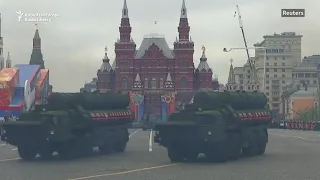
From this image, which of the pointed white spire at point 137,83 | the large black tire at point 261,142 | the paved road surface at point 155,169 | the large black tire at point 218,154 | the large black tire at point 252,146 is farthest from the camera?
the pointed white spire at point 137,83

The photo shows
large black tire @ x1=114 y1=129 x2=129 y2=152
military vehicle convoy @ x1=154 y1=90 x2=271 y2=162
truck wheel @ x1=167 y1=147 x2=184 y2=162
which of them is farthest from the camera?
large black tire @ x1=114 y1=129 x2=129 y2=152

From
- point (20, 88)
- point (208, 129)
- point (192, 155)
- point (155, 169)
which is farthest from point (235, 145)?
point (20, 88)

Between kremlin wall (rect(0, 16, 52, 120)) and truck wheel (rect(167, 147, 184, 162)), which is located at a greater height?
kremlin wall (rect(0, 16, 52, 120))

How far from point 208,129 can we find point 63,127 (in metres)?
6.13

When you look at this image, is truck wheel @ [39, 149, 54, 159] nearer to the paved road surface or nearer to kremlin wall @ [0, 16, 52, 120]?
the paved road surface

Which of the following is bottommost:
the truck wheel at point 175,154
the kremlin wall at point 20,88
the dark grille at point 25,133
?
the truck wheel at point 175,154

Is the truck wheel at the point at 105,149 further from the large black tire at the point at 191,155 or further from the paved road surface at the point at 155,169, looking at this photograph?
the large black tire at the point at 191,155

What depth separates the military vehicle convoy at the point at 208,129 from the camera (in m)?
24.7

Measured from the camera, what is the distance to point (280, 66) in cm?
19375

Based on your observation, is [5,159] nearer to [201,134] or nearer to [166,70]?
[201,134]

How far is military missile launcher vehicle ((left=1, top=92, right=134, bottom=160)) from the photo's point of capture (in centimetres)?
2614

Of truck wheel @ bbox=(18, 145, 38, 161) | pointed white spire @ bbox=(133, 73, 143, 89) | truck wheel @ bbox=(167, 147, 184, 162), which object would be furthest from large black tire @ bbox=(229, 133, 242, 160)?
pointed white spire @ bbox=(133, 73, 143, 89)

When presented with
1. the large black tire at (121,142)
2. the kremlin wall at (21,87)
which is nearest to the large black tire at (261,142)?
the large black tire at (121,142)

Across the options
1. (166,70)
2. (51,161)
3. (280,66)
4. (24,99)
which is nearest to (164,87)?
(166,70)
